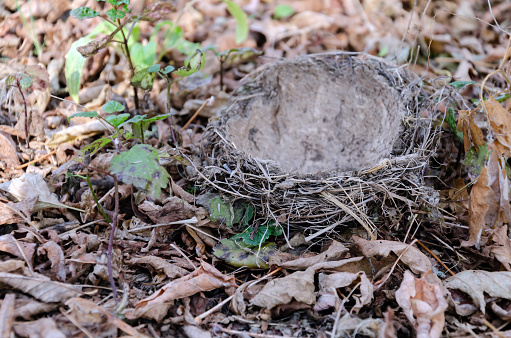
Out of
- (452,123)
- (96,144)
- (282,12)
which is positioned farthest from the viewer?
(282,12)

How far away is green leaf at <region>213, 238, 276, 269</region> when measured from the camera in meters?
1.75

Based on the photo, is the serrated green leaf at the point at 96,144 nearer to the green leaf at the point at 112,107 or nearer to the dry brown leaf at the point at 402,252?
the green leaf at the point at 112,107

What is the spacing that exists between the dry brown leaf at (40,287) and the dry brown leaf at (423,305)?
1232 millimetres

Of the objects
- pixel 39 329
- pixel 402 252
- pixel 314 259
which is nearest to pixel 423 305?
pixel 402 252

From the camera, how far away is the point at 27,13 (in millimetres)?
2809

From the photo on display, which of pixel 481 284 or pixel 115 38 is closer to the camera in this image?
pixel 481 284

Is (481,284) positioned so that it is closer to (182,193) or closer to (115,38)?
(182,193)

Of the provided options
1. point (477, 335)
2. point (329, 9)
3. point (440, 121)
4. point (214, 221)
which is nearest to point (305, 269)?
point (214, 221)

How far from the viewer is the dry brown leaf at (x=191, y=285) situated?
1449 millimetres

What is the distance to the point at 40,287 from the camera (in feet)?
4.63

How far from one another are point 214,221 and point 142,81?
0.85 metres

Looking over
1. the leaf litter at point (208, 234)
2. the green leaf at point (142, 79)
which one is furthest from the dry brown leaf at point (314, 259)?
the green leaf at point (142, 79)

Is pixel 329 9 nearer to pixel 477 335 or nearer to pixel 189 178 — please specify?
pixel 189 178

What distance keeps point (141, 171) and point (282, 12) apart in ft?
9.11
